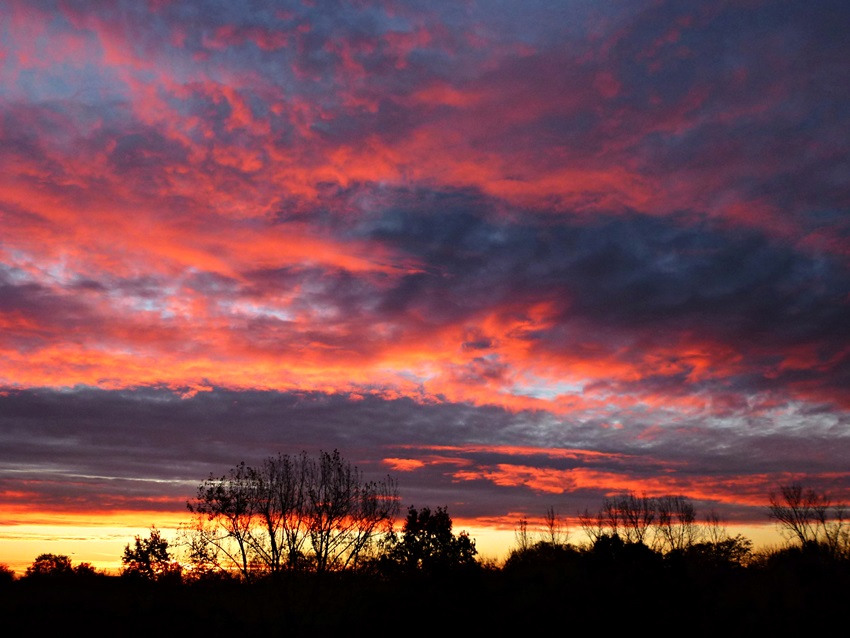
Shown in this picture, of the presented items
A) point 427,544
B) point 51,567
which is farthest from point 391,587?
point 51,567

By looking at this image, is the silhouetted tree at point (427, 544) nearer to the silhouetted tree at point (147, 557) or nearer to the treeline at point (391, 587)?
the treeline at point (391, 587)

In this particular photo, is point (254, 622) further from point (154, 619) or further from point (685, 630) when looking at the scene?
point (685, 630)

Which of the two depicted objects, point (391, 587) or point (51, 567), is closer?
point (391, 587)

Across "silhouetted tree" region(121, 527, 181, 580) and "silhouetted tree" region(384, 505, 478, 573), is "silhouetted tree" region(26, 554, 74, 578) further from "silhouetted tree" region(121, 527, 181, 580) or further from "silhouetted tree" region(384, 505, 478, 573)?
"silhouetted tree" region(384, 505, 478, 573)

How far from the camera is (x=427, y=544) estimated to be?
60281 mm

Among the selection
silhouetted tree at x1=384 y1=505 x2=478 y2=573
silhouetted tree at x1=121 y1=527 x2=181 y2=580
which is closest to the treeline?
silhouetted tree at x1=384 y1=505 x2=478 y2=573

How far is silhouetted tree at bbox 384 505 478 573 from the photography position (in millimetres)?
56812

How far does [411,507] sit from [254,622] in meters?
20.5

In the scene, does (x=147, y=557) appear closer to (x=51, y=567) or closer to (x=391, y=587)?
Answer: (x=51, y=567)

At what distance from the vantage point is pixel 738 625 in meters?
41.0

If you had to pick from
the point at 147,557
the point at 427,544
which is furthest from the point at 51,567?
the point at 427,544

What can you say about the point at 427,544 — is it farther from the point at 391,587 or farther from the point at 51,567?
the point at 51,567

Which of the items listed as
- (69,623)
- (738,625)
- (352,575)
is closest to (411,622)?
(352,575)

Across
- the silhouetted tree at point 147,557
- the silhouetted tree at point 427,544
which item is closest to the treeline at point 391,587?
the silhouetted tree at point 427,544
